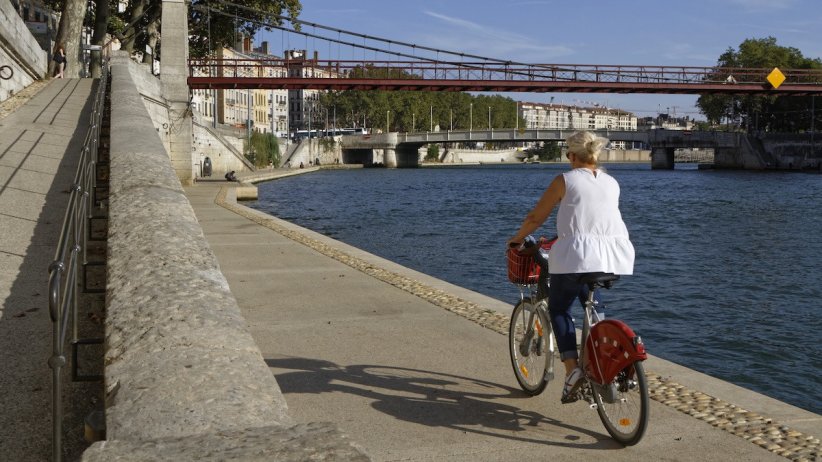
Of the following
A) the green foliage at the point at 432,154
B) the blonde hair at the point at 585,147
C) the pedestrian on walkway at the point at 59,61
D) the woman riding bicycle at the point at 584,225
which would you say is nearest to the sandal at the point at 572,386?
the woman riding bicycle at the point at 584,225

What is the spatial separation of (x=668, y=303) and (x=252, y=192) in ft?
59.8

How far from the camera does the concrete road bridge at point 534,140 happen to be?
9188 cm

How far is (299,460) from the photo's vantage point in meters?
2.26

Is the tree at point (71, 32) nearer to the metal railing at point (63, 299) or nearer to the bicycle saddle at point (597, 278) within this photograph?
the metal railing at point (63, 299)

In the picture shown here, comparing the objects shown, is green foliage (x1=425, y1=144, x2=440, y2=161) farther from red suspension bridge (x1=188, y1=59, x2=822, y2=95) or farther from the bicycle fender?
the bicycle fender

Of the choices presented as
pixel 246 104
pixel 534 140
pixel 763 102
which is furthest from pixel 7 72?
pixel 246 104

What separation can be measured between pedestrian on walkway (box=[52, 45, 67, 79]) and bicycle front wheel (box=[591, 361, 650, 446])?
25.4 metres

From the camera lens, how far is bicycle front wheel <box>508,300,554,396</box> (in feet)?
16.9

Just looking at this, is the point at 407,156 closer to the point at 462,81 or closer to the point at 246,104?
the point at 246,104

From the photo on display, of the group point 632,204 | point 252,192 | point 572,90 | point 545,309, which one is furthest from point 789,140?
point 545,309

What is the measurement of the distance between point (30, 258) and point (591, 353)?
14.7 ft

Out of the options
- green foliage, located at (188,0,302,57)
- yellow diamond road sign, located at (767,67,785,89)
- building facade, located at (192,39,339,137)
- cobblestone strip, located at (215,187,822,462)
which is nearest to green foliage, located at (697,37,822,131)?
yellow diamond road sign, located at (767,67,785,89)

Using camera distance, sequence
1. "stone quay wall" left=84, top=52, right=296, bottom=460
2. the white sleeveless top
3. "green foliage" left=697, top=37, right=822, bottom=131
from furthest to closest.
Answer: "green foliage" left=697, top=37, right=822, bottom=131 → the white sleeveless top → "stone quay wall" left=84, top=52, right=296, bottom=460

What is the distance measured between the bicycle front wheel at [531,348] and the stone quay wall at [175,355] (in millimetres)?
1891
